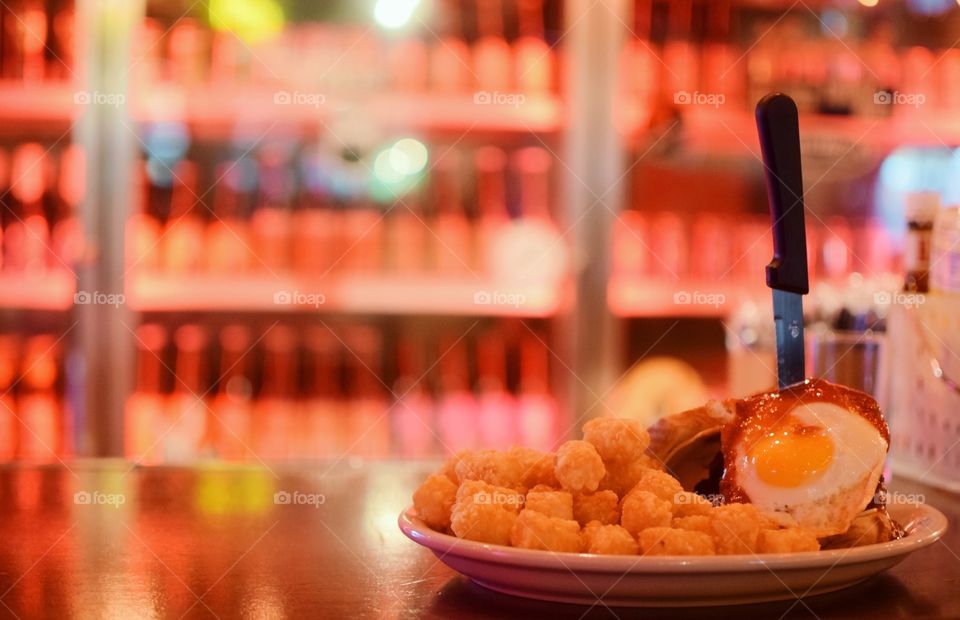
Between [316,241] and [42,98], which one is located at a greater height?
[42,98]

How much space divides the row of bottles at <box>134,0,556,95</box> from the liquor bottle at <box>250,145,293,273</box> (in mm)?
199

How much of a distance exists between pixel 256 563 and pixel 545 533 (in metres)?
0.24

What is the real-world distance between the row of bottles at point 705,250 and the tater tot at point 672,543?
1.94 metres

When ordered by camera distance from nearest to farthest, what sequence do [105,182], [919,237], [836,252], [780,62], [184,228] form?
[919,237]
[105,182]
[184,228]
[780,62]
[836,252]

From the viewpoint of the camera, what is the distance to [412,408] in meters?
2.56

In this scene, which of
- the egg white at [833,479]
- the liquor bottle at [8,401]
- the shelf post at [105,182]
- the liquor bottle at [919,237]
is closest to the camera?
the egg white at [833,479]

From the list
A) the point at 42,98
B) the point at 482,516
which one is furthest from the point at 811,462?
the point at 42,98

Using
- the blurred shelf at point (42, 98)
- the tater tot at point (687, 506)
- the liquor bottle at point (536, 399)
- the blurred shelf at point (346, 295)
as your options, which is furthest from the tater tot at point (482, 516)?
the blurred shelf at point (42, 98)

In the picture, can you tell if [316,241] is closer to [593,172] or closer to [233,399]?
[233,399]

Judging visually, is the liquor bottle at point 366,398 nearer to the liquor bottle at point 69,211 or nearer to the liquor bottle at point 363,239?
the liquor bottle at point 363,239

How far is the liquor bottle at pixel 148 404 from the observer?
2402 millimetres

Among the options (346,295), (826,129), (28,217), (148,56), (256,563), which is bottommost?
(256,563)

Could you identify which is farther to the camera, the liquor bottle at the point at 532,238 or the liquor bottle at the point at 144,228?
the liquor bottle at the point at 532,238

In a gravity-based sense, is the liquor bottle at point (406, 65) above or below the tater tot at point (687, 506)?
above
